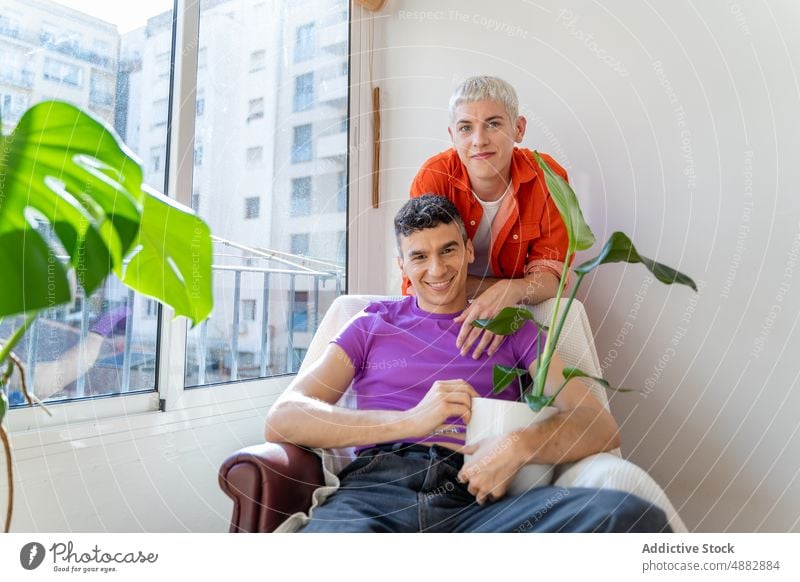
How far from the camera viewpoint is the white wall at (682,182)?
3.55 feet

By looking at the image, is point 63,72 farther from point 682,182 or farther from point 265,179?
point 682,182

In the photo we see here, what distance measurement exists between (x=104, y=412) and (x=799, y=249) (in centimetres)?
126

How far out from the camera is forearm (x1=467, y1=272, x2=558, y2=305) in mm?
1066

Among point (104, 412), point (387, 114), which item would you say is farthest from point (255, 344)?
point (387, 114)

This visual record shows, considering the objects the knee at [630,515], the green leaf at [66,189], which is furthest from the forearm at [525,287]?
the green leaf at [66,189]

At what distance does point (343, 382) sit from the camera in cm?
101

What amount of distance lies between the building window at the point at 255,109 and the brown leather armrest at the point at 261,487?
747 millimetres

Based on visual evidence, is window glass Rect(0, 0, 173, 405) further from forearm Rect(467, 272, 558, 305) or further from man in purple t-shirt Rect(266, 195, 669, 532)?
forearm Rect(467, 272, 558, 305)

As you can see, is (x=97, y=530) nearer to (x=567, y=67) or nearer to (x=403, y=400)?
(x=403, y=400)

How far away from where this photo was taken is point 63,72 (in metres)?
0.98

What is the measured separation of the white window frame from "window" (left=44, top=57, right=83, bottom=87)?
0.53ft

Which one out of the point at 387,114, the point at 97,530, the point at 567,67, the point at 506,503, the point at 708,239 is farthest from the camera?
the point at 387,114

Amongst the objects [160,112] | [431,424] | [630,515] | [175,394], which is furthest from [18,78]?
[630,515]

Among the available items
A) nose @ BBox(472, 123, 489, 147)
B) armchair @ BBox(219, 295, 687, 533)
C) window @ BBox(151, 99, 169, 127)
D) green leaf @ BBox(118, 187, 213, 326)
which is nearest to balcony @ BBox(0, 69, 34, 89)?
window @ BBox(151, 99, 169, 127)
